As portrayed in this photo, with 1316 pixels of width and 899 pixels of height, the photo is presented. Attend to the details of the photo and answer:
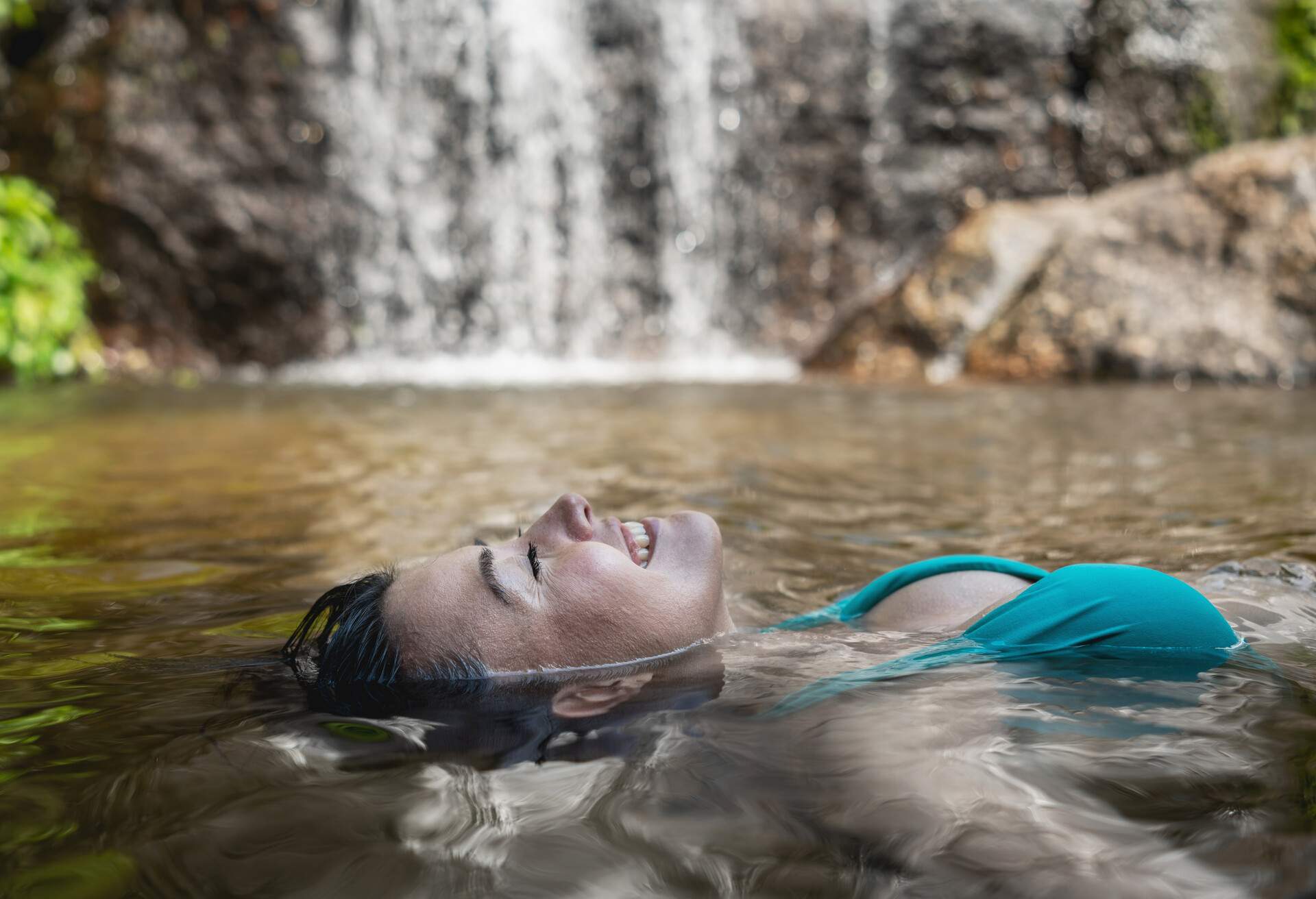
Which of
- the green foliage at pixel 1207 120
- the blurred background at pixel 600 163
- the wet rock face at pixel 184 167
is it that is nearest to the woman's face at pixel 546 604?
the blurred background at pixel 600 163

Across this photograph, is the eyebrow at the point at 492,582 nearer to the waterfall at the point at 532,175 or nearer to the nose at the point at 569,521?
the nose at the point at 569,521

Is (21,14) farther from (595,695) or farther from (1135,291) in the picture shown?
(595,695)

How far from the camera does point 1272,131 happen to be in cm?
1348

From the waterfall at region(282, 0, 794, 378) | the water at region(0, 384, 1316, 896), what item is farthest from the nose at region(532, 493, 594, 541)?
the waterfall at region(282, 0, 794, 378)

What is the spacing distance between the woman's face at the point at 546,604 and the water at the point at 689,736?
7.4 inches

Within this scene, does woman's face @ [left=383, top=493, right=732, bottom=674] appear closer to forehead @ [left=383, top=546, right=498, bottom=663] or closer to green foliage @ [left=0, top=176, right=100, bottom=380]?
forehead @ [left=383, top=546, right=498, bottom=663]

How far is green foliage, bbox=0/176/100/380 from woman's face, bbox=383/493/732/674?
8433 mm

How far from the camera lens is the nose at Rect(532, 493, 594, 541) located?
2.47 metres

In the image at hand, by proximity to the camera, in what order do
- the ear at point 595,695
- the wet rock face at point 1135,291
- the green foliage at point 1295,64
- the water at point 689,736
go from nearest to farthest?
1. the water at point 689,736
2. the ear at point 595,695
3. the wet rock face at point 1135,291
4. the green foliage at point 1295,64

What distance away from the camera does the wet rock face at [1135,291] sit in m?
9.59

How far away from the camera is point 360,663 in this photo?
2293 millimetres

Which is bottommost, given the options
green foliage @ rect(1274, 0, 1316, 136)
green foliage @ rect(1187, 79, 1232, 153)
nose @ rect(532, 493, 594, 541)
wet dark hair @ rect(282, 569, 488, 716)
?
wet dark hair @ rect(282, 569, 488, 716)

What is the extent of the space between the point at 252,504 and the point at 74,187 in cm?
902

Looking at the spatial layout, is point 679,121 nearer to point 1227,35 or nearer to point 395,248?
point 395,248
